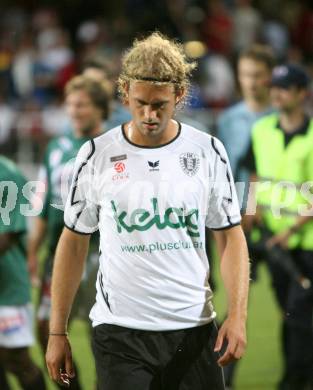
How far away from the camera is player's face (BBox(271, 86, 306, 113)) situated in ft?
23.6

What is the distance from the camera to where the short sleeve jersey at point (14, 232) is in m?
5.80

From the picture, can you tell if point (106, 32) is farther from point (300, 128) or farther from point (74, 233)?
point (74, 233)

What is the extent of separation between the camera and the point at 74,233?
4.39 m

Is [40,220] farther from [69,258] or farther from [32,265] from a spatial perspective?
[69,258]

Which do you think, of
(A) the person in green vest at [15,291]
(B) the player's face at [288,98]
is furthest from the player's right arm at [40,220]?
(B) the player's face at [288,98]

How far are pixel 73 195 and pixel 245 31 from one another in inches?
557

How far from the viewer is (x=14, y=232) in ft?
19.0

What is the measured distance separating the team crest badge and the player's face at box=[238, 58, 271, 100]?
408 centimetres

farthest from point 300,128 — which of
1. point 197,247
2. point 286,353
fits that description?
point 197,247

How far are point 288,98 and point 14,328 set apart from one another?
256 cm

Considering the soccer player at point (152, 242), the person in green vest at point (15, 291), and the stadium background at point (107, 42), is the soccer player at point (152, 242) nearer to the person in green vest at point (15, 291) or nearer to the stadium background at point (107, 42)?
the person in green vest at point (15, 291)

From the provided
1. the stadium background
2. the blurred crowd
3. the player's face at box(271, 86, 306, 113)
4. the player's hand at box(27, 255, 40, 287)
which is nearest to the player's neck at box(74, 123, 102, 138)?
the player's hand at box(27, 255, 40, 287)

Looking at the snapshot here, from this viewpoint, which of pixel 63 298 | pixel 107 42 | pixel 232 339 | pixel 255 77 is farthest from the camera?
pixel 107 42

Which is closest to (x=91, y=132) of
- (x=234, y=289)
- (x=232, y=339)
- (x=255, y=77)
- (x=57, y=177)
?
(x=57, y=177)
